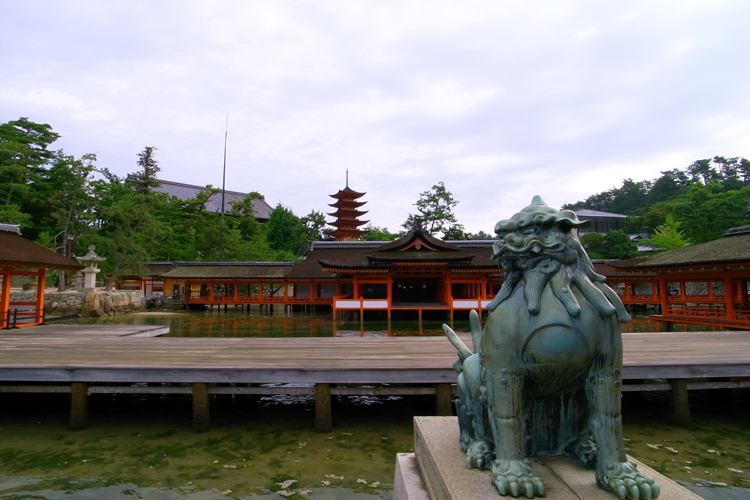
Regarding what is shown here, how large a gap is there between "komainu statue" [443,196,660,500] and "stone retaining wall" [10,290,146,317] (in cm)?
2431

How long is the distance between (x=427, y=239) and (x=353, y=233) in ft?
74.2

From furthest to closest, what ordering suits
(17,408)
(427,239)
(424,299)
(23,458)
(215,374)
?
(424,299) < (427,239) < (17,408) < (215,374) < (23,458)

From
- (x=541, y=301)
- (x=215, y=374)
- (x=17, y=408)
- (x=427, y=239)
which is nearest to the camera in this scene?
(x=541, y=301)

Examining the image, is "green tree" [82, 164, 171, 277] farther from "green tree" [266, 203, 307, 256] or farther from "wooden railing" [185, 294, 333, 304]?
"green tree" [266, 203, 307, 256]

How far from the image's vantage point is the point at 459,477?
2.13 m

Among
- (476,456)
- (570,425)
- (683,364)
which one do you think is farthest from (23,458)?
(683,364)

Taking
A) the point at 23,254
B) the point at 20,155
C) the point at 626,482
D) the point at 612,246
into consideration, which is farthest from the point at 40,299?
the point at 612,246

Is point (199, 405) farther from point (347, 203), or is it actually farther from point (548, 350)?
point (347, 203)

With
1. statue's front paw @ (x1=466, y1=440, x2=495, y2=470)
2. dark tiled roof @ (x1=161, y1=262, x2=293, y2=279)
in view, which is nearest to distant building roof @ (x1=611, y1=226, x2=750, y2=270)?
statue's front paw @ (x1=466, y1=440, x2=495, y2=470)

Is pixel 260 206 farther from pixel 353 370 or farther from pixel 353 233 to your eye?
pixel 353 370

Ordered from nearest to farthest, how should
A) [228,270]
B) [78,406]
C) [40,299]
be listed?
[78,406], [40,299], [228,270]

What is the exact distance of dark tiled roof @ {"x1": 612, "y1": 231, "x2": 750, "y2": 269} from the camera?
12188 millimetres

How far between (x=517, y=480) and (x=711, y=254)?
1545cm

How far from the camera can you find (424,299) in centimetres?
2527
